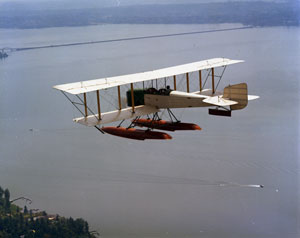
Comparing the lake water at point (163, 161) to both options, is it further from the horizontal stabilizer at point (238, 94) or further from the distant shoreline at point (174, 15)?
the horizontal stabilizer at point (238, 94)

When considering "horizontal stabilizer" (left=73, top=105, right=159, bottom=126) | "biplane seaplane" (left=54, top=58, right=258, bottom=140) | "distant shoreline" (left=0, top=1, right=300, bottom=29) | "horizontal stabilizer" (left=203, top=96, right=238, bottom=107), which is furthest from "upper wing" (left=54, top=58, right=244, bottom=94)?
"distant shoreline" (left=0, top=1, right=300, bottom=29)

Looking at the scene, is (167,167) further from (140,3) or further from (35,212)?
(140,3)

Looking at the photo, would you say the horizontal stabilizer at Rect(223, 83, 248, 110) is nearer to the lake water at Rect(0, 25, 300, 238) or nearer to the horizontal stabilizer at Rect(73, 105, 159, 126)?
the horizontal stabilizer at Rect(73, 105, 159, 126)

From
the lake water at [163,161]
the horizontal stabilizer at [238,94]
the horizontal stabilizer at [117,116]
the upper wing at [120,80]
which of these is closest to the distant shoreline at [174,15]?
the lake water at [163,161]

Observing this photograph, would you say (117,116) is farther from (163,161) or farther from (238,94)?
(163,161)

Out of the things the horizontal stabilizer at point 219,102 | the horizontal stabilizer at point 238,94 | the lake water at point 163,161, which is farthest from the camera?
the lake water at point 163,161

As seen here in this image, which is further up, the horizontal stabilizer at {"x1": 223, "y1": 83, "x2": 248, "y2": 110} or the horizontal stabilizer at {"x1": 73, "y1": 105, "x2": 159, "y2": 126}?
the horizontal stabilizer at {"x1": 223, "y1": 83, "x2": 248, "y2": 110}

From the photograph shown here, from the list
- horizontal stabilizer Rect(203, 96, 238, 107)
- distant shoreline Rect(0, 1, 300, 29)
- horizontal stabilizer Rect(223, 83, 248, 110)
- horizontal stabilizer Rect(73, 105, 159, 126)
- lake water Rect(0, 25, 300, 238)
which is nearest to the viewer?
horizontal stabilizer Rect(203, 96, 238, 107)
